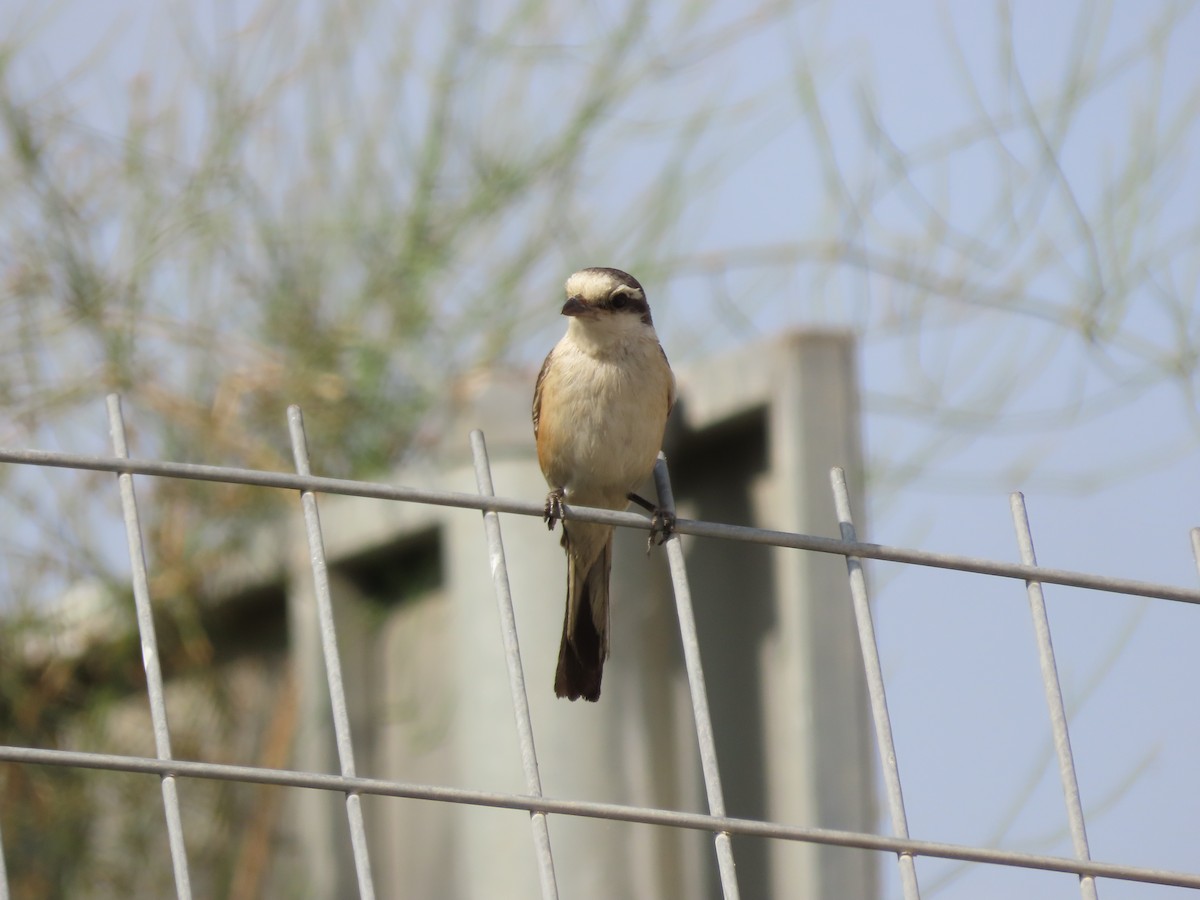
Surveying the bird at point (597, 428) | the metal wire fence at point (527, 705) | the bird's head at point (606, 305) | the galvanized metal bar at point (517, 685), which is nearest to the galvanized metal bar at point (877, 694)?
the metal wire fence at point (527, 705)

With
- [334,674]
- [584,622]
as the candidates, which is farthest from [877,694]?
[584,622]

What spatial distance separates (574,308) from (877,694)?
5.79 ft

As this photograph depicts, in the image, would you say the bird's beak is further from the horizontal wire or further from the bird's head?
the horizontal wire

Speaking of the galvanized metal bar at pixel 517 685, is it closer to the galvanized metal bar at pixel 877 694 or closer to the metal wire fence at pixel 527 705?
the metal wire fence at pixel 527 705

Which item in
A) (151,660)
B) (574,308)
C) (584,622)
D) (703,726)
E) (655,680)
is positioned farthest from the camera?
(655,680)

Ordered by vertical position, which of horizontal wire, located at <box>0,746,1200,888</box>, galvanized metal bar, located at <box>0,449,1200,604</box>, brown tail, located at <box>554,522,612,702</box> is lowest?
horizontal wire, located at <box>0,746,1200,888</box>

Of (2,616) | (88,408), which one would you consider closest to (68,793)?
(2,616)

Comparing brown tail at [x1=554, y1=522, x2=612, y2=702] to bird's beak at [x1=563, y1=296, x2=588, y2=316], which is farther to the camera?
bird's beak at [x1=563, y1=296, x2=588, y2=316]

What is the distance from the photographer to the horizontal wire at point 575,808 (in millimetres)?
1942

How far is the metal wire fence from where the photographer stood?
78.0 inches

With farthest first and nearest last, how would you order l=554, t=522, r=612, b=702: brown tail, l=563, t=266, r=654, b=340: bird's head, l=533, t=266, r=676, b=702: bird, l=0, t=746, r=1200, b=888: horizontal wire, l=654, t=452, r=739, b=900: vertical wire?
1. l=563, t=266, r=654, b=340: bird's head
2. l=533, t=266, r=676, b=702: bird
3. l=554, t=522, r=612, b=702: brown tail
4. l=654, t=452, r=739, b=900: vertical wire
5. l=0, t=746, r=1200, b=888: horizontal wire

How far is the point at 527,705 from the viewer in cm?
215

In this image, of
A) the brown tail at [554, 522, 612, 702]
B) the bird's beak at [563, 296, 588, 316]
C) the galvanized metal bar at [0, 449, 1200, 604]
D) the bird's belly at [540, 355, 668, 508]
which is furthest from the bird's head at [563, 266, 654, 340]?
the galvanized metal bar at [0, 449, 1200, 604]

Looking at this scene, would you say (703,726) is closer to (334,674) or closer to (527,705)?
(527,705)
